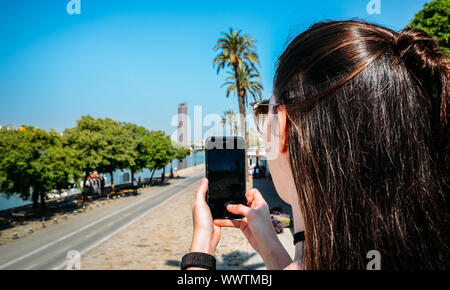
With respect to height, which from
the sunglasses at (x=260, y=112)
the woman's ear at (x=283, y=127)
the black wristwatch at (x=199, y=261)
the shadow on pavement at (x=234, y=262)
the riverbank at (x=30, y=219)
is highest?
the sunglasses at (x=260, y=112)

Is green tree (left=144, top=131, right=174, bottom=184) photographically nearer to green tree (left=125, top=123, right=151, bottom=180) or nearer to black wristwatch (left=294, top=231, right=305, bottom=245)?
green tree (left=125, top=123, right=151, bottom=180)

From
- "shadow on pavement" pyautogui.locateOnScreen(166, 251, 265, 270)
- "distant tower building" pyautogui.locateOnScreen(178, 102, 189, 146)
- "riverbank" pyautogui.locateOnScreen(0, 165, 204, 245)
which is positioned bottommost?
"riverbank" pyautogui.locateOnScreen(0, 165, 204, 245)

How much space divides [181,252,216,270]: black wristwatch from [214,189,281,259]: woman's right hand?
1.47 feet

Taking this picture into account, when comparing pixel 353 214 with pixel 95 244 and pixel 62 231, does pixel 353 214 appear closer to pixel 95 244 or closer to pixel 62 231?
pixel 95 244

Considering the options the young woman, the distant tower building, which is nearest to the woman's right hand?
the young woman

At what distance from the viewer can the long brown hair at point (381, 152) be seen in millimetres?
859

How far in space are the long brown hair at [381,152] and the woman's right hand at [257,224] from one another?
58 centimetres

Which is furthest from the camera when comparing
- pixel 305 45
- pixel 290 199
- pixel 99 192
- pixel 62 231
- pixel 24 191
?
pixel 99 192

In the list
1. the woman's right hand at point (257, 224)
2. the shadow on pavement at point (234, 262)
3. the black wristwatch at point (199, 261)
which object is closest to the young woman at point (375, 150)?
the black wristwatch at point (199, 261)

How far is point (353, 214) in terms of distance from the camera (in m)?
0.89

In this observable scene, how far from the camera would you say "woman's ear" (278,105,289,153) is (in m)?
1.01

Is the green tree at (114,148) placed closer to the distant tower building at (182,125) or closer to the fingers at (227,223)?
the fingers at (227,223)
